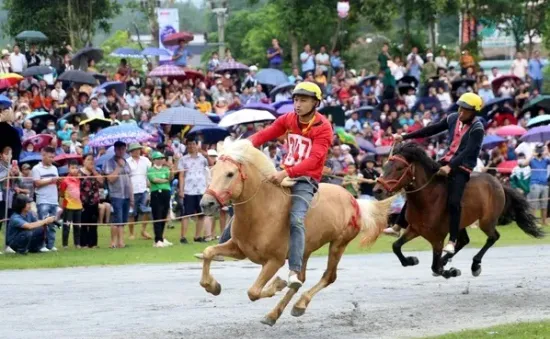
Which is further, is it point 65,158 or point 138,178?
point 138,178

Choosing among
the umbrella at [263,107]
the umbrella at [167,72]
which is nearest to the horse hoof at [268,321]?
the umbrella at [263,107]

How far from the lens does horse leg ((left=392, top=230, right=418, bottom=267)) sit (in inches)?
656

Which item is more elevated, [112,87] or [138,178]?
[112,87]

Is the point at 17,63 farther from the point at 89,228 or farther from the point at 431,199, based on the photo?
the point at 431,199

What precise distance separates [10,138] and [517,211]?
951cm

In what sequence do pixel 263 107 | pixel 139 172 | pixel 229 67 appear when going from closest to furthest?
pixel 139 172 < pixel 263 107 < pixel 229 67

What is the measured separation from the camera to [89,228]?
23.5 m

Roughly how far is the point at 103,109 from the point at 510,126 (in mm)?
10166

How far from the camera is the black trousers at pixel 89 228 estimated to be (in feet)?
77.1

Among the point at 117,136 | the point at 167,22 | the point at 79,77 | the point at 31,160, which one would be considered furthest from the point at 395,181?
the point at 167,22

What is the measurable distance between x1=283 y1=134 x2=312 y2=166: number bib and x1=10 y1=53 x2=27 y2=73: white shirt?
749 inches

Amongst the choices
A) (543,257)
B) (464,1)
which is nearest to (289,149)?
(543,257)

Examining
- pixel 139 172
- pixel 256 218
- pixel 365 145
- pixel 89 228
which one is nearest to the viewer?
pixel 256 218

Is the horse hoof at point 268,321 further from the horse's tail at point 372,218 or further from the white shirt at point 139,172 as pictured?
the white shirt at point 139,172
